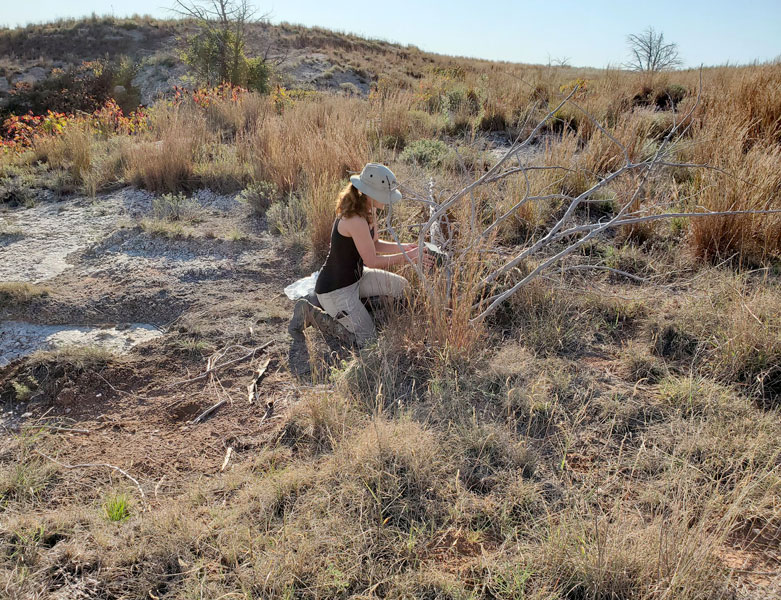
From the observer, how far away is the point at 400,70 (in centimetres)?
2250

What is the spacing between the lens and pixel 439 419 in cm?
255

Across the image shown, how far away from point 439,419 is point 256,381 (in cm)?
123

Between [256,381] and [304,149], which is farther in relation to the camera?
[304,149]

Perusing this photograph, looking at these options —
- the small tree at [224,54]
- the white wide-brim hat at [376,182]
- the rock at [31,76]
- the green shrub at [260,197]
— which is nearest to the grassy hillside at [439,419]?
the green shrub at [260,197]

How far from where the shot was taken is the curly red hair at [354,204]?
3186mm

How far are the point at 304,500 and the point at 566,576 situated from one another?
1.04 meters

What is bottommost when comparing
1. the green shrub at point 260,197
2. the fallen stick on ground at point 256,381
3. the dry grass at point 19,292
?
the fallen stick on ground at point 256,381

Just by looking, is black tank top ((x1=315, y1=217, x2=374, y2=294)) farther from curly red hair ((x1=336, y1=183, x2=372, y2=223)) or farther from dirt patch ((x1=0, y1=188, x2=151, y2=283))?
dirt patch ((x1=0, y1=188, x2=151, y2=283))

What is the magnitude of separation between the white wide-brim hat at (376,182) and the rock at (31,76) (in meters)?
22.9

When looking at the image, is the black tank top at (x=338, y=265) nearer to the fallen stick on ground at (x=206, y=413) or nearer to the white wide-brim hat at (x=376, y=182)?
the white wide-brim hat at (x=376, y=182)

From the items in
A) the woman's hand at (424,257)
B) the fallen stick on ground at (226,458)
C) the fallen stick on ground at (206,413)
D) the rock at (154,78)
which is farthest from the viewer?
the rock at (154,78)

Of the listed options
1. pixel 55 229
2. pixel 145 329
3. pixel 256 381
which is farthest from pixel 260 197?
pixel 256 381

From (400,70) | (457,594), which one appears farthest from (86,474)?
(400,70)

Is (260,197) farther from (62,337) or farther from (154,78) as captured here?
(154,78)
